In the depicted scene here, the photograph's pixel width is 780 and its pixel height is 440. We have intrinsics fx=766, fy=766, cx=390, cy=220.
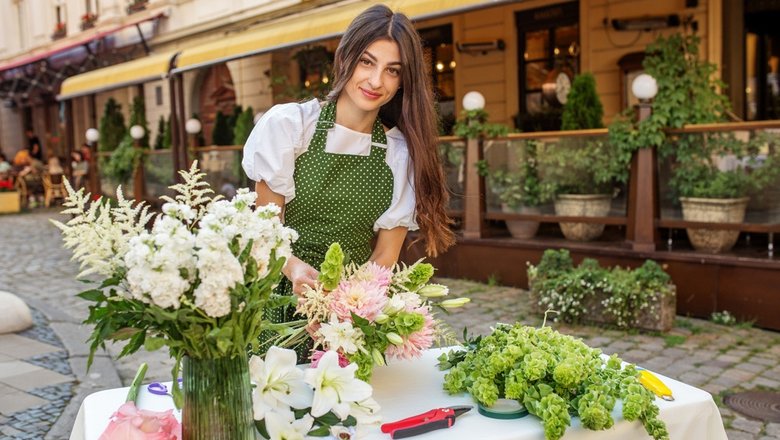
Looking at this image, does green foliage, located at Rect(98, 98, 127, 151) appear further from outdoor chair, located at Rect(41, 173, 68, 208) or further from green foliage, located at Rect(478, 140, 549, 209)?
green foliage, located at Rect(478, 140, 549, 209)

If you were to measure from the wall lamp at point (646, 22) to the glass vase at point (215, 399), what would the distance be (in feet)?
32.3

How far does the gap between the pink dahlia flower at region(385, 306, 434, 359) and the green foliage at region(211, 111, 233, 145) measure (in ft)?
42.5

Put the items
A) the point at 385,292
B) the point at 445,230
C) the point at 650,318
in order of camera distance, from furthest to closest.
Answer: the point at 650,318
the point at 445,230
the point at 385,292

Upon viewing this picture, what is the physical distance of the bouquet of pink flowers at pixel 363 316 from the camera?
1.91 m

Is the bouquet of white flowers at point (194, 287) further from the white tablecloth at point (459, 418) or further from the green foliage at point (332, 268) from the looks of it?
the white tablecloth at point (459, 418)

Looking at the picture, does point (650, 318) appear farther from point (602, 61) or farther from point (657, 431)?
point (602, 61)

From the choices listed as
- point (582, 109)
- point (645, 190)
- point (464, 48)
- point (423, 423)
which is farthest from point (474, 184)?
point (423, 423)

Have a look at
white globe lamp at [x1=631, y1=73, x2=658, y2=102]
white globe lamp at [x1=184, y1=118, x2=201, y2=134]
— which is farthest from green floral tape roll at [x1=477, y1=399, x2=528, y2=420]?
white globe lamp at [x1=184, y1=118, x2=201, y2=134]

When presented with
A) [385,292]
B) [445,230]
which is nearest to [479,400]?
[385,292]

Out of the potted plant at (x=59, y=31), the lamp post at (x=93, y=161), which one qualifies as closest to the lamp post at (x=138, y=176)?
the lamp post at (x=93, y=161)

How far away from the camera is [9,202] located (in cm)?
2025

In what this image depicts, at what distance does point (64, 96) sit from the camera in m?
15.3

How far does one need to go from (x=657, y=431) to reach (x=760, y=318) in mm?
5170

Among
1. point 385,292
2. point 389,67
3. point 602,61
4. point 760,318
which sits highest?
point 602,61
